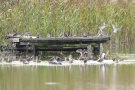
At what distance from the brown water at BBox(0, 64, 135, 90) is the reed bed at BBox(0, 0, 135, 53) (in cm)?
529

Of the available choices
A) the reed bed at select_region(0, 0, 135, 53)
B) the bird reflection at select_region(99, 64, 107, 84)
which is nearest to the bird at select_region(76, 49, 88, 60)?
the bird reflection at select_region(99, 64, 107, 84)

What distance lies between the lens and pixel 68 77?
54.6 feet

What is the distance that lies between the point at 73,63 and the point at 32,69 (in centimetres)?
178

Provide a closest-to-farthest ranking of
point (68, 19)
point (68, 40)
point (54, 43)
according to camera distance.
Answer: point (68, 40)
point (54, 43)
point (68, 19)

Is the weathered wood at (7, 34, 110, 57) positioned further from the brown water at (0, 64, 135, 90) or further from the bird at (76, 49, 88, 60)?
the brown water at (0, 64, 135, 90)

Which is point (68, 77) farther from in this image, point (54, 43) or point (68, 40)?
point (54, 43)

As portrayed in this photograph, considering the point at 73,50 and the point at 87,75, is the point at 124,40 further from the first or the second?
the point at 87,75

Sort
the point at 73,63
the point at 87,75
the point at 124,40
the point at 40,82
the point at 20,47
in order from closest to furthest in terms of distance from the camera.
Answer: the point at 40,82, the point at 87,75, the point at 73,63, the point at 20,47, the point at 124,40

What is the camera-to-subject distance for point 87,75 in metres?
17.1

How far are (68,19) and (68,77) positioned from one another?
30.2 feet

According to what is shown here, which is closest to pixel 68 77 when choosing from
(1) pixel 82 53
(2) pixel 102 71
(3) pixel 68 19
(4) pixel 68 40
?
(2) pixel 102 71

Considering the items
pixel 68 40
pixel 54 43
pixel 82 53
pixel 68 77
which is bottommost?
pixel 68 77

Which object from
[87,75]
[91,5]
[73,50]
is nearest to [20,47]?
[73,50]

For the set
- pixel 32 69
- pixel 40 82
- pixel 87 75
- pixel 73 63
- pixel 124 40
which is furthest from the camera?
pixel 124 40
